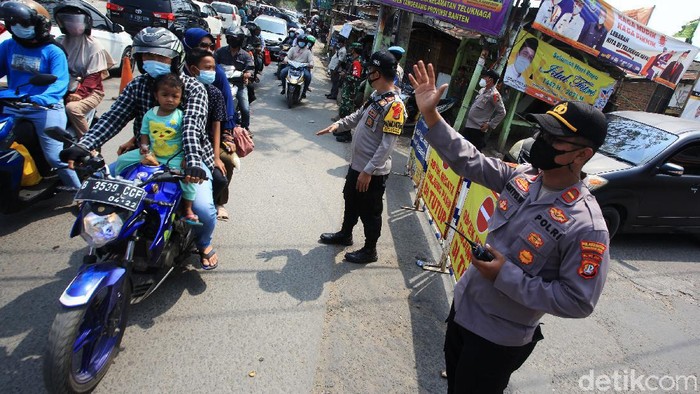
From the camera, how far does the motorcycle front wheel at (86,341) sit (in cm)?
194

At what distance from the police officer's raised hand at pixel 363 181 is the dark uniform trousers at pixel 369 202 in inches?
5.9

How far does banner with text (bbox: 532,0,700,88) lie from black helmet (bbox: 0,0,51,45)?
7.88m

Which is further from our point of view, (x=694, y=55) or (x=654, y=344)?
(x=694, y=55)

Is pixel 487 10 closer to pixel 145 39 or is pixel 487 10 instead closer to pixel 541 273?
pixel 145 39

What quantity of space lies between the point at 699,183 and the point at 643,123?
3.68 ft

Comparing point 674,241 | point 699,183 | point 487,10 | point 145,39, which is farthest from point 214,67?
point 674,241

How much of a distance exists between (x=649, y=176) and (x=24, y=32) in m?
7.20

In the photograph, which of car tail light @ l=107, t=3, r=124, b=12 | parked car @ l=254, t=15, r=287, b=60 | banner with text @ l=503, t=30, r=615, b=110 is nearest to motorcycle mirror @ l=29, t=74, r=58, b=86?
banner with text @ l=503, t=30, r=615, b=110

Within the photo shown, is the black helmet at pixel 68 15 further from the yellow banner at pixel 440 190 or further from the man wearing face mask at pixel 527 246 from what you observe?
the yellow banner at pixel 440 190

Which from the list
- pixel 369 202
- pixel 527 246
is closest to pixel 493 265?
pixel 527 246

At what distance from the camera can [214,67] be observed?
3719 mm

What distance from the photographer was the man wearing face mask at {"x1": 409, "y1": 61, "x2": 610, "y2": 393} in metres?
1.55

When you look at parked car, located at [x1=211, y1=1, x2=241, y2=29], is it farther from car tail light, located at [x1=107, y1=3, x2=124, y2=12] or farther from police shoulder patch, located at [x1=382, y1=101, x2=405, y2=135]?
police shoulder patch, located at [x1=382, y1=101, x2=405, y2=135]

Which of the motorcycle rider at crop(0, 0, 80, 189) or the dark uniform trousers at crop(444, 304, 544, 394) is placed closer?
the dark uniform trousers at crop(444, 304, 544, 394)
